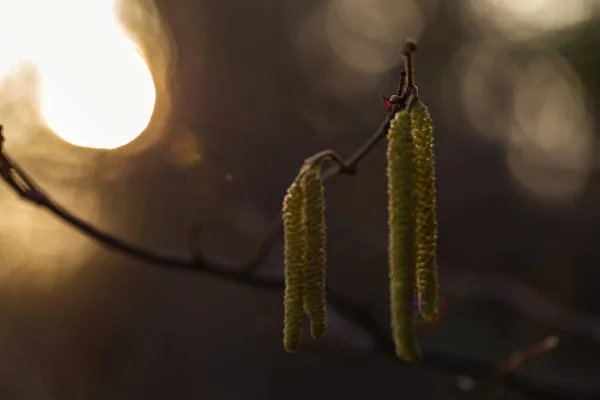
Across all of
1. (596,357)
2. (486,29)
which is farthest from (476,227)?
(486,29)

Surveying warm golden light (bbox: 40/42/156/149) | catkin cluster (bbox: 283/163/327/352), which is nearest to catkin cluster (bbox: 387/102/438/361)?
catkin cluster (bbox: 283/163/327/352)

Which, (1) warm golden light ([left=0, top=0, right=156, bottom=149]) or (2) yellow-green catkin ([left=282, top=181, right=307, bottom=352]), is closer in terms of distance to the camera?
(2) yellow-green catkin ([left=282, top=181, right=307, bottom=352])

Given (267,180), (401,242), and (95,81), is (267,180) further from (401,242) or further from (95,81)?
(401,242)

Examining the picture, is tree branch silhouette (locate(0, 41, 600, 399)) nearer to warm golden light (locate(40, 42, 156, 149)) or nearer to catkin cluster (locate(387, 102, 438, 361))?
catkin cluster (locate(387, 102, 438, 361))

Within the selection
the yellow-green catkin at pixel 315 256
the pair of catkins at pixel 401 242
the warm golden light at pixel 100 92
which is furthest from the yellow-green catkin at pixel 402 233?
the warm golden light at pixel 100 92

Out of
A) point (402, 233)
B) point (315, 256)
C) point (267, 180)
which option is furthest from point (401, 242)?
point (267, 180)

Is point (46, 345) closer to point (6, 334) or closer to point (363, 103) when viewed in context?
point (6, 334)
